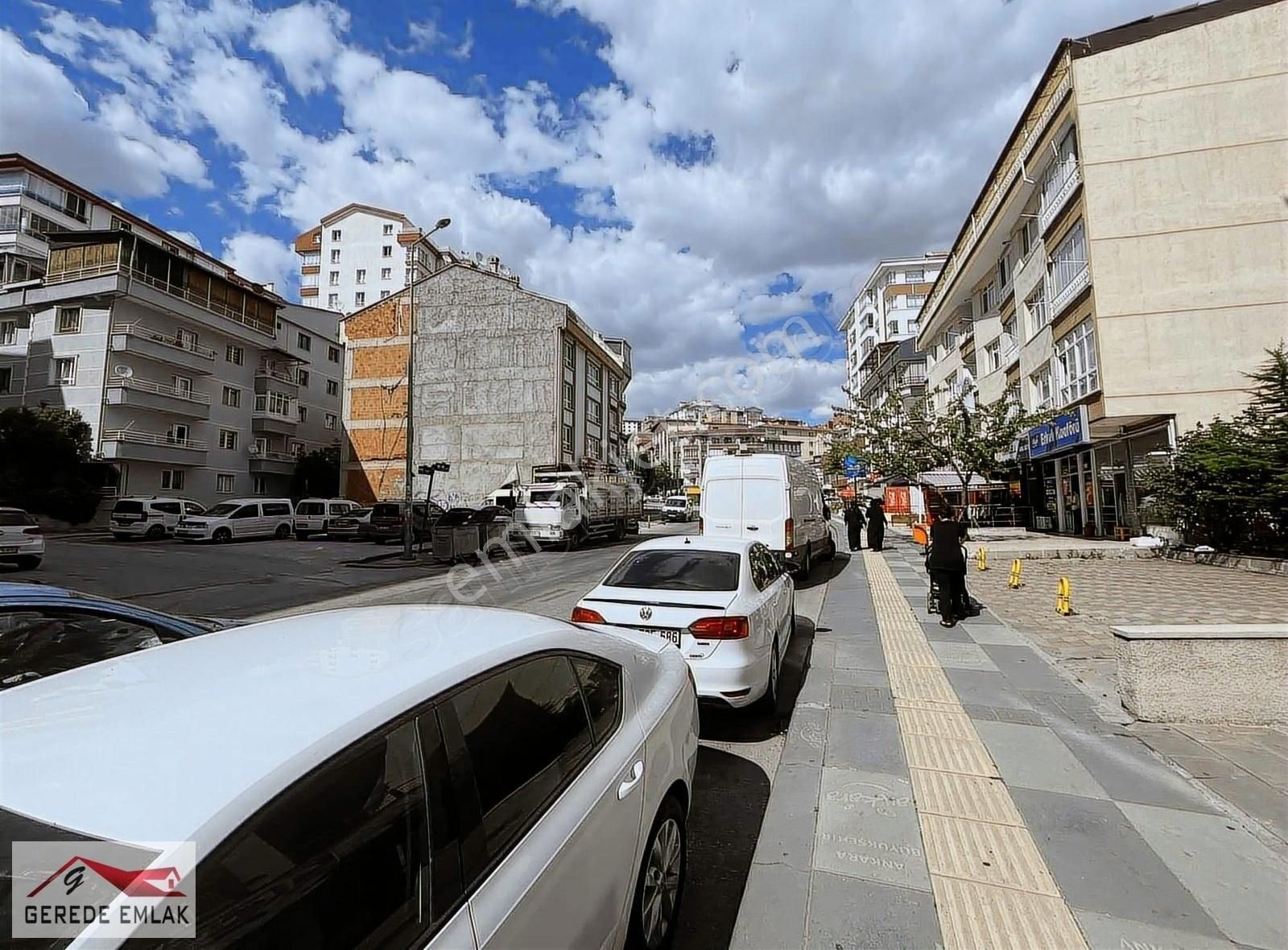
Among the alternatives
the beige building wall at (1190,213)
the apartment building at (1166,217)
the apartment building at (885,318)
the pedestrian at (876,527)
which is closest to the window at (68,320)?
the pedestrian at (876,527)

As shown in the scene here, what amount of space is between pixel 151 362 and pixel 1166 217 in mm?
43436

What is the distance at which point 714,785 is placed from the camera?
422cm

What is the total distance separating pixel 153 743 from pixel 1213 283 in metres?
24.0

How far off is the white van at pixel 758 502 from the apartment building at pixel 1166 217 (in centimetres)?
1145

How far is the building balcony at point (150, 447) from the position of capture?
3008 cm

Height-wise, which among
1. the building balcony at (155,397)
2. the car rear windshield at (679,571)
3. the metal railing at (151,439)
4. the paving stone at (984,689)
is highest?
the building balcony at (155,397)

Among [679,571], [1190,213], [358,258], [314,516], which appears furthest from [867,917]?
[358,258]

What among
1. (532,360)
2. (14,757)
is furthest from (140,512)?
(14,757)

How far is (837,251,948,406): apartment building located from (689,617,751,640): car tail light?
57.7 metres

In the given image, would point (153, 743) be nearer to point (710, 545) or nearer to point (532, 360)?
point (710, 545)

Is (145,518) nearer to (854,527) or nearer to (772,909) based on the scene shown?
(854,527)

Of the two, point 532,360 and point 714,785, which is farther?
point 532,360

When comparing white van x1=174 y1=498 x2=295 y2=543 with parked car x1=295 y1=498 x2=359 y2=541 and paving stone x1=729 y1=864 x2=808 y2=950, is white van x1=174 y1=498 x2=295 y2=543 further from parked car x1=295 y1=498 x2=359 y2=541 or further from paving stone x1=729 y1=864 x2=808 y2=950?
paving stone x1=729 y1=864 x2=808 y2=950

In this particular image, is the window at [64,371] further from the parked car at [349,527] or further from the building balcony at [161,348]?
the parked car at [349,527]
